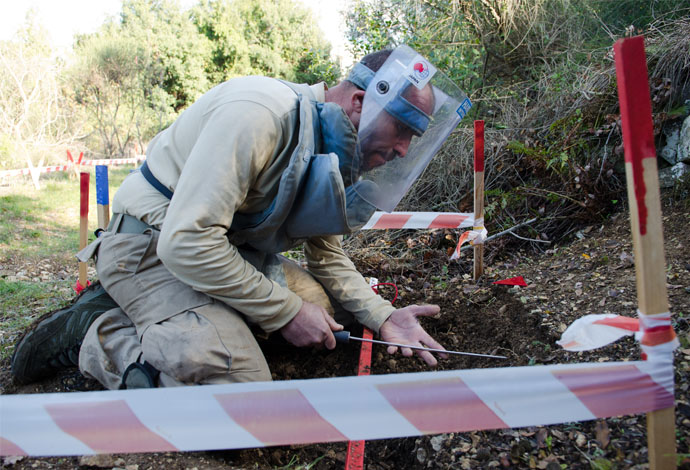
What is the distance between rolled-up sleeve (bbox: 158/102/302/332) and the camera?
177 cm

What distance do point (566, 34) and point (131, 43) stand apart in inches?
954

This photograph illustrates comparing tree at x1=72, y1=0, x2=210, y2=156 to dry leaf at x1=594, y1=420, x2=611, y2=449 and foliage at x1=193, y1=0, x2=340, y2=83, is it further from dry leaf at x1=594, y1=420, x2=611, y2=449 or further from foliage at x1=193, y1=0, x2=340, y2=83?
dry leaf at x1=594, y1=420, x2=611, y2=449

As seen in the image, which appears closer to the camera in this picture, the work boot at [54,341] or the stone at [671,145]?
the work boot at [54,341]

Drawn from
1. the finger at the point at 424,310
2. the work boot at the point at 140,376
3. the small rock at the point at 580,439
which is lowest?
the small rock at the point at 580,439

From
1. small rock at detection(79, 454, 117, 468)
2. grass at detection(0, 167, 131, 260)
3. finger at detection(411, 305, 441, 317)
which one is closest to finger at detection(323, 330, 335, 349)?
finger at detection(411, 305, 441, 317)

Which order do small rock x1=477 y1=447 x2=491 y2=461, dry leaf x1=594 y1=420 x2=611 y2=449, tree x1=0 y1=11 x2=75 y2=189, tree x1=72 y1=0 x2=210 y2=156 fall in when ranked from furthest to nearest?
tree x1=72 y1=0 x2=210 y2=156
tree x1=0 y1=11 x2=75 y2=189
small rock x1=477 y1=447 x2=491 y2=461
dry leaf x1=594 y1=420 x2=611 y2=449

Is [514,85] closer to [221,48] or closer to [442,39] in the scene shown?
[442,39]

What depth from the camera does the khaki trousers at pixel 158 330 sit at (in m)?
1.94

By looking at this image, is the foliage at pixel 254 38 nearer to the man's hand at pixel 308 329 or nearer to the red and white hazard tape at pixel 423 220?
the red and white hazard tape at pixel 423 220

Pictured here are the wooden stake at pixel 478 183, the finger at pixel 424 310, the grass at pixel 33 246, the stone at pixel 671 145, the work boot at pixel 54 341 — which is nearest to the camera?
the work boot at pixel 54 341

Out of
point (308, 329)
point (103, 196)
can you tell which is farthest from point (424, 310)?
point (103, 196)

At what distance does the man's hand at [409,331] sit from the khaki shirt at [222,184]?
60cm

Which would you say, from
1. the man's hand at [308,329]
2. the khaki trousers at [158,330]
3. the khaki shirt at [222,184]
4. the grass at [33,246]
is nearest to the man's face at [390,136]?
the khaki shirt at [222,184]

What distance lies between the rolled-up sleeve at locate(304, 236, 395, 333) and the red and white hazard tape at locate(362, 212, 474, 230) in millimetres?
614
